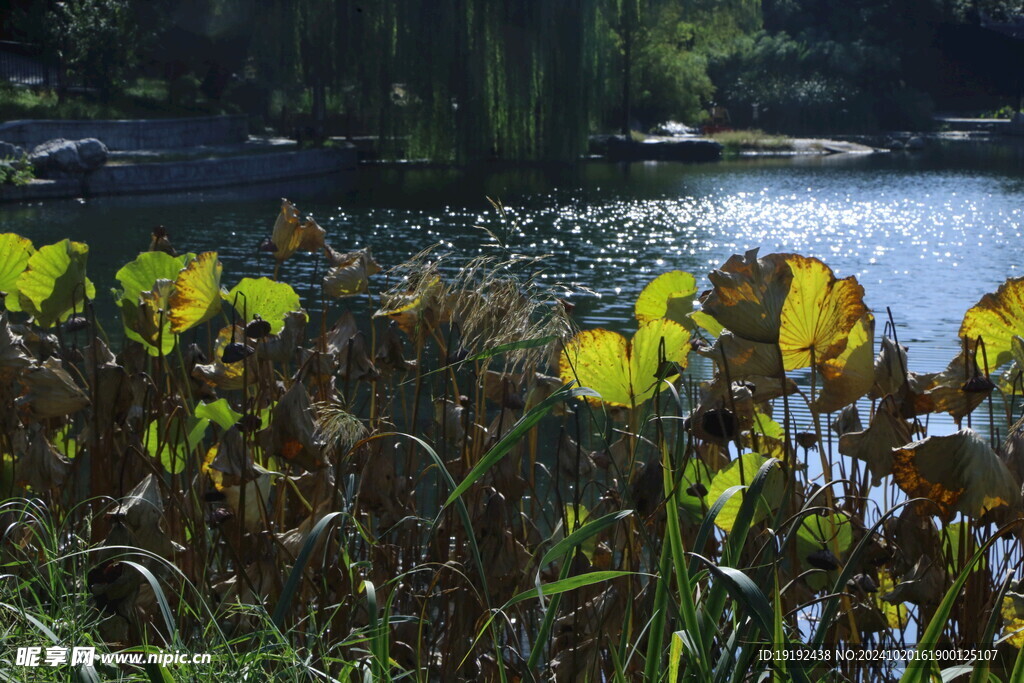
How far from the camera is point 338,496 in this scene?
5.61 feet

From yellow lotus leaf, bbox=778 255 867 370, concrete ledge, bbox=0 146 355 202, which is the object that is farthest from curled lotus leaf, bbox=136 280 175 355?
concrete ledge, bbox=0 146 355 202

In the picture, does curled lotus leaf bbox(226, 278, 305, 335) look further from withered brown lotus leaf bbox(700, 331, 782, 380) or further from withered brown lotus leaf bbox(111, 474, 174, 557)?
withered brown lotus leaf bbox(700, 331, 782, 380)

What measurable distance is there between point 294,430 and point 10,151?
15.4m

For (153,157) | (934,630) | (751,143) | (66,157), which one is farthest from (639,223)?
(751,143)

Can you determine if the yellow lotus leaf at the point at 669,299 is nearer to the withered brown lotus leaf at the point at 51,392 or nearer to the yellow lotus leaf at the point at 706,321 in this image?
the yellow lotus leaf at the point at 706,321

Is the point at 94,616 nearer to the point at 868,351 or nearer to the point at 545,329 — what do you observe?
the point at 545,329

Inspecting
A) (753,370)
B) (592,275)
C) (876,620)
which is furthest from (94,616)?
(592,275)

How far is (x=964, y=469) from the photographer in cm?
123

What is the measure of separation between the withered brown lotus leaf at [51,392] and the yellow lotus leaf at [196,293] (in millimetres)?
186

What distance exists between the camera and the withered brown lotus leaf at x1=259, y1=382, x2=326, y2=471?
1592mm

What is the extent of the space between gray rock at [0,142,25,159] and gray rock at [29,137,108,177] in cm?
20

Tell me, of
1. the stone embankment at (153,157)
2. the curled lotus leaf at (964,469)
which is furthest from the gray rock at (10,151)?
the curled lotus leaf at (964,469)

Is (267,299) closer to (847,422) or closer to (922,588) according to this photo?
(847,422)

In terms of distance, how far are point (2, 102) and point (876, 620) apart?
19.3 meters
